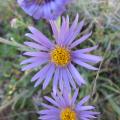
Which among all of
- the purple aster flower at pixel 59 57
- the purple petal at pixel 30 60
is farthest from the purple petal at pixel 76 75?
the purple petal at pixel 30 60

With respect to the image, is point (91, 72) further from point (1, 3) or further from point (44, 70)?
point (1, 3)

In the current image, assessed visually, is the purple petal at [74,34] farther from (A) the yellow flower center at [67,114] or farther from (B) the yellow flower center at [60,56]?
(A) the yellow flower center at [67,114]

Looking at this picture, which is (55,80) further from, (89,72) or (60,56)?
(89,72)

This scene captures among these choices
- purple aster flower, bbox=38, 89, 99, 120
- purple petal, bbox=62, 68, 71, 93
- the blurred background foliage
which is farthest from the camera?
the blurred background foliage

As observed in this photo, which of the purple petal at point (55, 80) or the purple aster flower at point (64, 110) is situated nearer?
the purple petal at point (55, 80)

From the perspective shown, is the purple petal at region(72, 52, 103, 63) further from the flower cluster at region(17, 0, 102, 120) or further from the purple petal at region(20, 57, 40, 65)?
the purple petal at region(20, 57, 40, 65)

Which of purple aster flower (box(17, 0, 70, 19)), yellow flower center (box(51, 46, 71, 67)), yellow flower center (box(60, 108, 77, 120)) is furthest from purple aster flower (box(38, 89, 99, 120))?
purple aster flower (box(17, 0, 70, 19))

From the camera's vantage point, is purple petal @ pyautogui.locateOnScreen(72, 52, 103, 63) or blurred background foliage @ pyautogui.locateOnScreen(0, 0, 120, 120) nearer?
purple petal @ pyautogui.locateOnScreen(72, 52, 103, 63)
